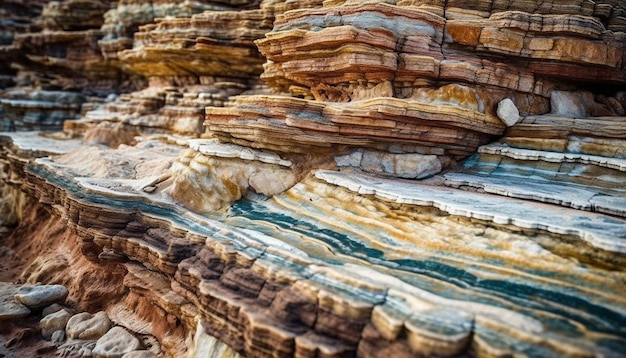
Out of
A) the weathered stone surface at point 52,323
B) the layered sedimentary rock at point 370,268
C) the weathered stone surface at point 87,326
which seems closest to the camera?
the layered sedimentary rock at point 370,268

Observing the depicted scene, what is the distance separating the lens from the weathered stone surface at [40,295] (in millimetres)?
7141

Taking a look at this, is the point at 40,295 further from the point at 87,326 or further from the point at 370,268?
the point at 370,268

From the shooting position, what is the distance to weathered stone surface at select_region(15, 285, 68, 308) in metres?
7.14

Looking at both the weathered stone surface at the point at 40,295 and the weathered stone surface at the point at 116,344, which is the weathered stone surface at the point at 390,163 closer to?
the weathered stone surface at the point at 116,344

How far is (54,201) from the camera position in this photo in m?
8.77

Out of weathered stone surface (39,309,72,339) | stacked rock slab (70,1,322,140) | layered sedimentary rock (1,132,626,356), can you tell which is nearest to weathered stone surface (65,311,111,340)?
weathered stone surface (39,309,72,339)

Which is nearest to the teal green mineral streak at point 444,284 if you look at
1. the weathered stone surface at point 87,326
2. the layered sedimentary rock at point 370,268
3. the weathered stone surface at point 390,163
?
the layered sedimentary rock at point 370,268

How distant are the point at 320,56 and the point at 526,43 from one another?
3797mm

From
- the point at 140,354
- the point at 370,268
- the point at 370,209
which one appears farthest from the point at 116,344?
the point at 370,209

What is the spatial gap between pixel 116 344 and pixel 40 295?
90.8 inches

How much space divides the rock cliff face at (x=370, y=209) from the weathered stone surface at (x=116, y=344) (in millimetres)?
27

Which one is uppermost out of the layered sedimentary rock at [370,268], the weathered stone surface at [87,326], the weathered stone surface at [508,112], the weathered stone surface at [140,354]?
the weathered stone surface at [508,112]

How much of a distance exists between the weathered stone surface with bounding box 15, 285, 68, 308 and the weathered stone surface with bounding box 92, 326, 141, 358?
1.78 meters

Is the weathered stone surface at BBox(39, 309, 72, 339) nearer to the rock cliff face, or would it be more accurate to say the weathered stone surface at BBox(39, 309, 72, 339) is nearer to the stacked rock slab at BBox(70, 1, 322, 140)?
the rock cliff face
